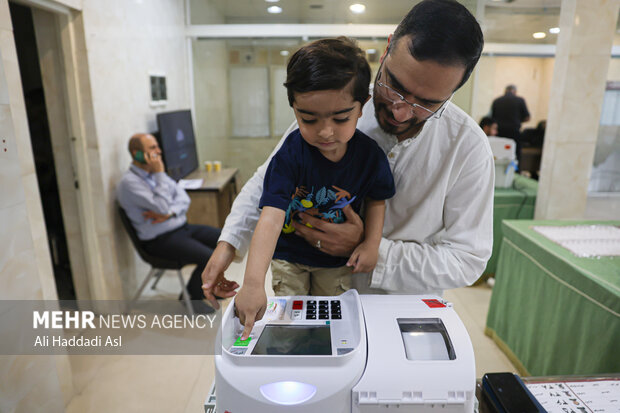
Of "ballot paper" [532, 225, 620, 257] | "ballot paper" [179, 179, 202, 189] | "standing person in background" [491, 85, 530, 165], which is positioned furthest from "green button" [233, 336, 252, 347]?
"standing person in background" [491, 85, 530, 165]

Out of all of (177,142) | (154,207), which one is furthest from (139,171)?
(177,142)

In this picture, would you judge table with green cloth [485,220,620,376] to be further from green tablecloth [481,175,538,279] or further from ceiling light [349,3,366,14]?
ceiling light [349,3,366,14]

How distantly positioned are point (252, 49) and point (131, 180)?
1.27m

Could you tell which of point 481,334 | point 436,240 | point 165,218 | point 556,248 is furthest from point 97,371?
point 556,248

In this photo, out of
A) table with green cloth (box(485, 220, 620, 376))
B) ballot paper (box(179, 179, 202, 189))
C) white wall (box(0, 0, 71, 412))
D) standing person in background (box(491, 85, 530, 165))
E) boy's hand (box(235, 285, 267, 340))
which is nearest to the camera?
boy's hand (box(235, 285, 267, 340))

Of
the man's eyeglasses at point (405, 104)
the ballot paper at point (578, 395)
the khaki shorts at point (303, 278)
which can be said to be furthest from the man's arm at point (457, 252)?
the ballot paper at point (578, 395)

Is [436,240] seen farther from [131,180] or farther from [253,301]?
[131,180]

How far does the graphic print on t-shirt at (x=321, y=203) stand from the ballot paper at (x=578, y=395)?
604 millimetres

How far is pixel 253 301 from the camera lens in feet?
2.16

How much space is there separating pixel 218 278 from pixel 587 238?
1.99 meters

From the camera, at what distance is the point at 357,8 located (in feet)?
2.75

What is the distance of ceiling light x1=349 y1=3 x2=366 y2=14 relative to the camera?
81 centimetres

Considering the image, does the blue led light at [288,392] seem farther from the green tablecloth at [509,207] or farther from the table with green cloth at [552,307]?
the green tablecloth at [509,207]

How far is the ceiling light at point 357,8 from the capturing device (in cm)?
81
